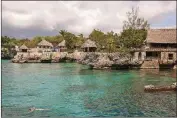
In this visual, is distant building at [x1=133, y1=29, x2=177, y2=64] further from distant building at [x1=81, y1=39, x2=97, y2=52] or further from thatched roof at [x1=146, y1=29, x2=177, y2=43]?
distant building at [x1=81, y1=39, x2=97, y2=52]

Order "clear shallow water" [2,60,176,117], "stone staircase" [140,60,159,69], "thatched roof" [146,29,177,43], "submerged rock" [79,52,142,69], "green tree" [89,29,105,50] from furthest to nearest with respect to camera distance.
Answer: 1. "green tree" [89,29,105,50]
2. "thatched roof" [146,29,177,43]
3. "stone staircase" [140,60,159,69]
4. "submerged rock" [79,52,142,69]
5. "clear shallow water" [2,60,176,117]

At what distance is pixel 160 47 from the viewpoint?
45719 mm

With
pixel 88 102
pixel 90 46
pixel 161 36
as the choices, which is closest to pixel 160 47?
pixel 161 36

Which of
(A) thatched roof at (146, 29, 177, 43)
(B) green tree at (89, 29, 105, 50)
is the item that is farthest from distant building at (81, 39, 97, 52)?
(A) thatched roof at (146, 29, 177, 43)

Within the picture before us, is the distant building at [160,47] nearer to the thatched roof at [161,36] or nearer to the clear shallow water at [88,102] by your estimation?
the thatched roof at [161,36]

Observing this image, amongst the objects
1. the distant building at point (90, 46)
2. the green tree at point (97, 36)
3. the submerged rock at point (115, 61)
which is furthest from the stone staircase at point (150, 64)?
the green tree at point (97, 36)

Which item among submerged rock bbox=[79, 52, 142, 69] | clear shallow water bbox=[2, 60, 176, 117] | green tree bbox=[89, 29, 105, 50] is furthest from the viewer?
green tree bbox=[89, 29, 105, 50]

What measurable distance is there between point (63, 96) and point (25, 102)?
11.1 feet

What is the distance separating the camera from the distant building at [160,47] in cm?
4388

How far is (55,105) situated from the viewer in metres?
17.7

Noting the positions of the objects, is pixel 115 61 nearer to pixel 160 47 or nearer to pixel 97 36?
pixel 160 47

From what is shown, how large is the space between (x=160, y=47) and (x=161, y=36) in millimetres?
1793

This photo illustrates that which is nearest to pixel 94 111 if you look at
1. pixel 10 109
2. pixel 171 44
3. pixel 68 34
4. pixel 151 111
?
pixel 151 111

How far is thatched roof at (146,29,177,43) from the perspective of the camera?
4520cm
